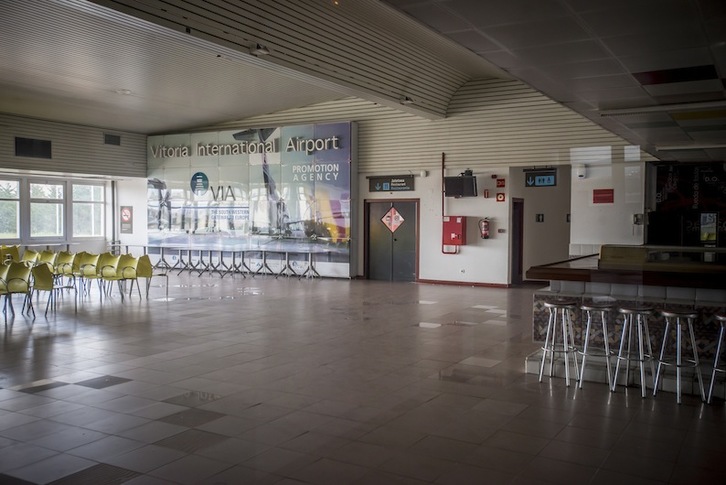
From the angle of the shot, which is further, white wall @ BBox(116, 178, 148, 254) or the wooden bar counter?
white wall @ BBox(116, 178, 148, 254)

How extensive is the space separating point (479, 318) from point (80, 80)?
9.00m

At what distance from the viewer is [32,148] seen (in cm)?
1623

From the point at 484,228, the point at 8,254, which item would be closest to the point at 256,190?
the point at 8,254

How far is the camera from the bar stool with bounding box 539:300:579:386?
587 cm

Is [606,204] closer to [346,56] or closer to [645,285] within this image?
[346,56]

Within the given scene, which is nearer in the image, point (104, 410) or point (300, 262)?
point (104, 410)

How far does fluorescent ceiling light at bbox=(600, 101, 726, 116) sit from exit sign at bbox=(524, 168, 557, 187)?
23.6 feet

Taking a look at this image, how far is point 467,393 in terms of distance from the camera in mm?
5562

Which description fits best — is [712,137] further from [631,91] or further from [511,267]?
[511,267]

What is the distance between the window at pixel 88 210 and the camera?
1952 cm

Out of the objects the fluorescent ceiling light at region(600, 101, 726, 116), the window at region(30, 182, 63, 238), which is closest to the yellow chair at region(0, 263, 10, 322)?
the fluorescent ceiling light at region(600, 101, 726, 116)

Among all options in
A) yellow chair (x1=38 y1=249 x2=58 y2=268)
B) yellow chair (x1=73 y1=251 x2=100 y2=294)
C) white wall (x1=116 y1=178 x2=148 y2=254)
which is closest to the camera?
yellow chair (x1=73 y1=251 x2=100 y2=294)

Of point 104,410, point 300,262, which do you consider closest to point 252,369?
point 104,410

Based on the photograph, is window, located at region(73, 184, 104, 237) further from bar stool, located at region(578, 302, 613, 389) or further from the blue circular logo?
bar stool, located at region(578, 302, 613, 389)
